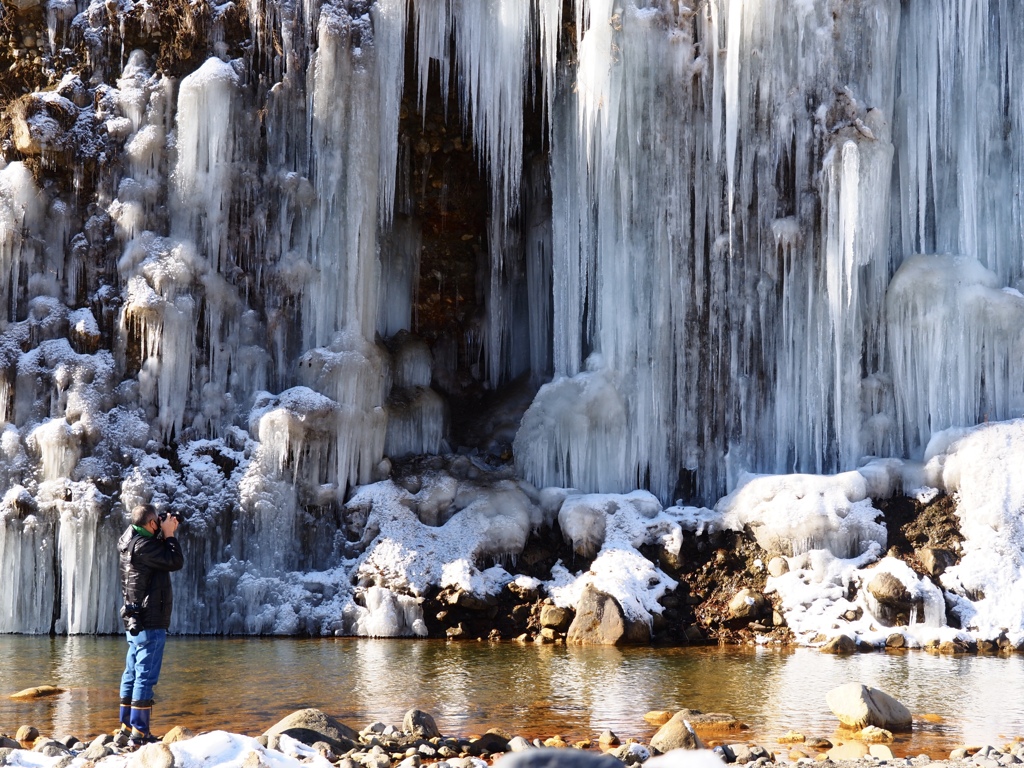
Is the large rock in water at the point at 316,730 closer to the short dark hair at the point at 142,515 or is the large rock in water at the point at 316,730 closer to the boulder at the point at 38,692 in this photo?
the short dark hair at the point at 142,515

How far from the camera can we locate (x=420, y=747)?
7.39 metres

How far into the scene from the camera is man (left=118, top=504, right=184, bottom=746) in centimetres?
714

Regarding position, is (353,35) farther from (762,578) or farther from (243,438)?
(762,578)

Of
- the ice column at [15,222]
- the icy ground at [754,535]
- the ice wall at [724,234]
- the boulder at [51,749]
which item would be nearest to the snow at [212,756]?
the boulder at [51,749]

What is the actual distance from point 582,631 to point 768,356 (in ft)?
17.6

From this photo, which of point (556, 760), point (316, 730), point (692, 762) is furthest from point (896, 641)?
point (692, 762)

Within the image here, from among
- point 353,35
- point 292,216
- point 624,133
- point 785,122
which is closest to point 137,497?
point 292,216

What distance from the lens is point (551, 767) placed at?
3.65m

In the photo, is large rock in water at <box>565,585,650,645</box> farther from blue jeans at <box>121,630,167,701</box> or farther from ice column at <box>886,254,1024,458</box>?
blue jeans at <box>121,630,167,701</box>

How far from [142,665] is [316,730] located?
1.20m

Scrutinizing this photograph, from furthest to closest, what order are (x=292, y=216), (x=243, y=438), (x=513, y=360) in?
(x=513, y=360) < (x=292, y=216) < (x=243, y=438)

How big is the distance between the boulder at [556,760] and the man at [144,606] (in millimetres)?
4076

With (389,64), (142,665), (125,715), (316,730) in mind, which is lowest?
(316,730)

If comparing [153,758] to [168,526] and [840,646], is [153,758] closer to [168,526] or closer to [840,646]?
[168,526]
